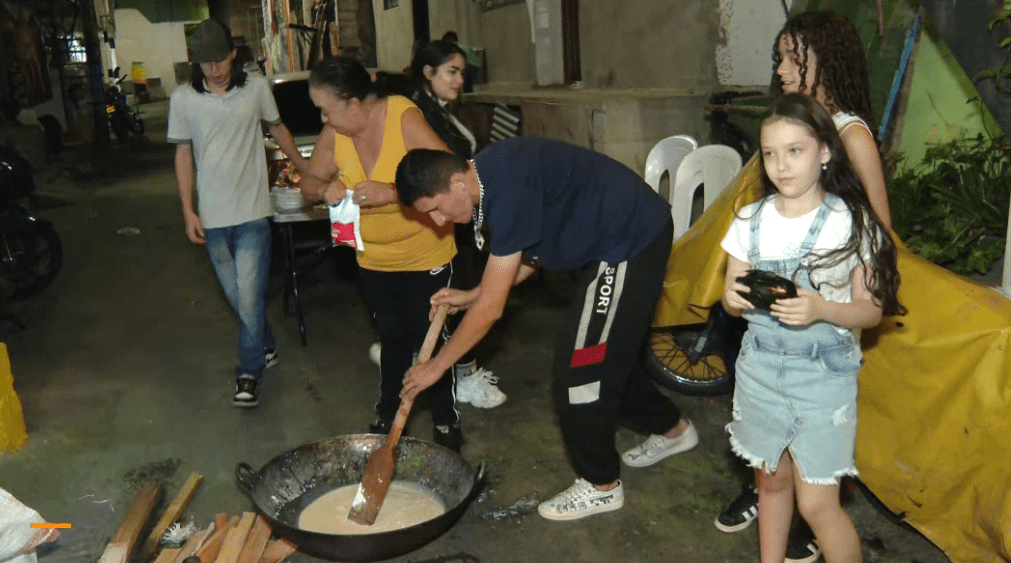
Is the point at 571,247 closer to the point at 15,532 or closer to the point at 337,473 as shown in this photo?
the point at 337,473

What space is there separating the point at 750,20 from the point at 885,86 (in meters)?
2.69

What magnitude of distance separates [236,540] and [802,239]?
242 centimetres

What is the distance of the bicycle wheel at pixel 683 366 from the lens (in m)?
5.04

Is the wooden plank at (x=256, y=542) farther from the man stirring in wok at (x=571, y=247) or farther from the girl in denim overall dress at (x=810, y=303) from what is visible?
the girl in denim overall dress at (x=810, y=303)

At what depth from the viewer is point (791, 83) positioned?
3.24m

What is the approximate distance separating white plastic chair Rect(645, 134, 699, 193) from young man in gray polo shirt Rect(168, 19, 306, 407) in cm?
218

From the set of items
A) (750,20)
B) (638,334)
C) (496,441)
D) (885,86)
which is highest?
(750,20)

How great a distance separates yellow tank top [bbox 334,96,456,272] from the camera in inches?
154

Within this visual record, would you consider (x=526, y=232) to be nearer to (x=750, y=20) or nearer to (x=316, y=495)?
(x=316, y=495)

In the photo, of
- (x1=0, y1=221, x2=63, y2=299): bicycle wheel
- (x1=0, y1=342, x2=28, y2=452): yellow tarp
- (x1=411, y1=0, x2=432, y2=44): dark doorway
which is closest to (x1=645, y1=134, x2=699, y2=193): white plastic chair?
(x1=0, y1=342, x2=28, y2=452): yellow tarp

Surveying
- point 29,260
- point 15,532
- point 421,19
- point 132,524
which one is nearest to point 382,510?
point 132,524

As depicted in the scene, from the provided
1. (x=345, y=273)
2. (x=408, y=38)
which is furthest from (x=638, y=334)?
(x=408, y=38)

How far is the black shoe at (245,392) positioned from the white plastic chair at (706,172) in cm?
263

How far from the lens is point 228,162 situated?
4.84 meters
